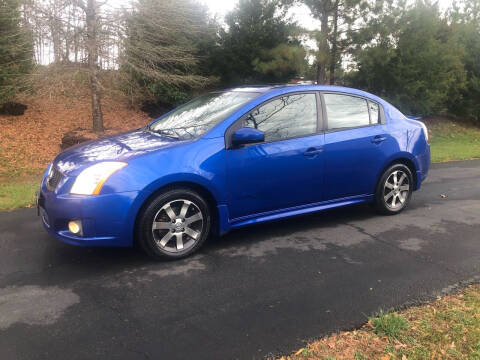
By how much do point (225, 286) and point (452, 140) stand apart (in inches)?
599

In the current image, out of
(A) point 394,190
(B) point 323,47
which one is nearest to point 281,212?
(A) point 394,190

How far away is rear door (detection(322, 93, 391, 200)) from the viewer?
483cm

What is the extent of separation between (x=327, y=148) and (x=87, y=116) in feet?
39.3

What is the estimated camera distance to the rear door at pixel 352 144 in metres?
4.83

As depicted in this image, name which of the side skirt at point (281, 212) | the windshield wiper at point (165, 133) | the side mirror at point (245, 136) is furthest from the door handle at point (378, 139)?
the windshield wiper at point (165, 133)

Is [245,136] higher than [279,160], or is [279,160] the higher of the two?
[245,136]

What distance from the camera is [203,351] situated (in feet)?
8.80

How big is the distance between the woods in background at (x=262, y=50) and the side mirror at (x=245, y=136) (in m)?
7.70

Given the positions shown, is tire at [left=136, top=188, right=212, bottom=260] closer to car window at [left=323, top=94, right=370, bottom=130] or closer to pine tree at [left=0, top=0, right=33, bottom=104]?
car window at [left=323, top=94, right=370, bottom=130]

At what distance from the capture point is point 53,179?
401cm

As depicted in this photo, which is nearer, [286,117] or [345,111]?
[286,117]

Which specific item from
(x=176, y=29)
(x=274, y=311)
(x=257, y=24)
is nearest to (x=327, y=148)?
(x=274, y=311)

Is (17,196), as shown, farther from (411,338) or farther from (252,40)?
(252,40)

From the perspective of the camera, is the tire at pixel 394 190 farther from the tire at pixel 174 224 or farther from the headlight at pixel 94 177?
the headlight at pixel 94 177
